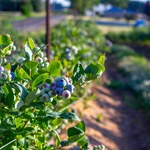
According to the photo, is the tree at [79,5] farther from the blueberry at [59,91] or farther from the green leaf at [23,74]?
the blueberry at [59,91]

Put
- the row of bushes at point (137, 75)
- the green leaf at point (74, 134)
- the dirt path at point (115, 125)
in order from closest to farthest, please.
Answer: the green leaf at point (74, 134) → the dirt path at point (115, 125) → the row of bushes at point (137, 75)

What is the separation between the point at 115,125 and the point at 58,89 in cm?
527

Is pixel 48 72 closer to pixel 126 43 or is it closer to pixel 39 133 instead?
pixel 39 133

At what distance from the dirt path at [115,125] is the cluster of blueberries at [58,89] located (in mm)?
3523

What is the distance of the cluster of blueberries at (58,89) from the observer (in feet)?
5.79

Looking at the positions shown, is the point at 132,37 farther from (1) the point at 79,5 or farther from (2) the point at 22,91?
(2) the point at 22,91

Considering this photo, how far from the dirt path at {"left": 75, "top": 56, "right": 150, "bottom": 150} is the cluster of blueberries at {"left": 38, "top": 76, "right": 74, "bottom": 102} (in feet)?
11.6

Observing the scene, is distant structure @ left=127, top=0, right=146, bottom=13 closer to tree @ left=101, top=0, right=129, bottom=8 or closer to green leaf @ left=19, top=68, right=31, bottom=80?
tree @ left=101, top=0, right=129, bottom=8

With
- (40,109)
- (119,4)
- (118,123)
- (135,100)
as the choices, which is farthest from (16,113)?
(119,4)

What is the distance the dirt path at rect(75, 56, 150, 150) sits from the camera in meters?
5.89

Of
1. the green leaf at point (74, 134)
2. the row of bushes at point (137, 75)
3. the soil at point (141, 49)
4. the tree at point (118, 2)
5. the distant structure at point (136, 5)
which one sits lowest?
the distant structure at point (136, 5)

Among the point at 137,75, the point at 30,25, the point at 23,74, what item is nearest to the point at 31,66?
the point at 23,74

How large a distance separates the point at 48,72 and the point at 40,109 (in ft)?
0.52

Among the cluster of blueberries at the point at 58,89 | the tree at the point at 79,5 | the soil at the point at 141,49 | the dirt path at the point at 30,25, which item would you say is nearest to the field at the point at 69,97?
the cluster of blueberries at the point at 58,89
